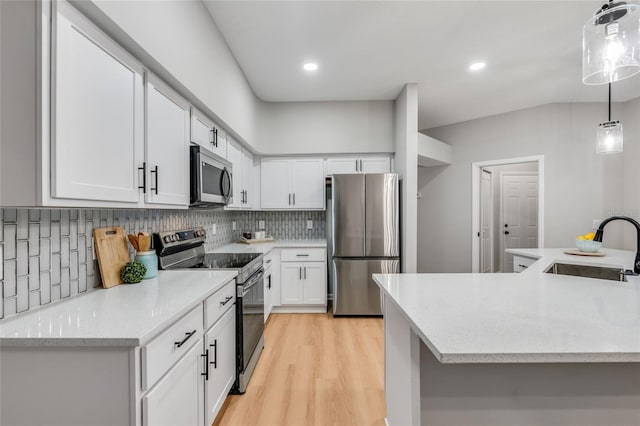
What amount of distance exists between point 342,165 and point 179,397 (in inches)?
128

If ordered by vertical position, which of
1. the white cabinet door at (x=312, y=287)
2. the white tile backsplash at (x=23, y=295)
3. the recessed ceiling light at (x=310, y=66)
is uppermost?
the recessed ceiling light at (x=310, y=66)

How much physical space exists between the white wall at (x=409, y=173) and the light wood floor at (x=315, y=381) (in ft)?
3.11

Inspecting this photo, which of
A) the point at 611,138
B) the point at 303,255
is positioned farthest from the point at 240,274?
the point at 611,138

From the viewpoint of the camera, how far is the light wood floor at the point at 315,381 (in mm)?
1869

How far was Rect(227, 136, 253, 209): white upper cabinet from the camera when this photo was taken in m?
3.05

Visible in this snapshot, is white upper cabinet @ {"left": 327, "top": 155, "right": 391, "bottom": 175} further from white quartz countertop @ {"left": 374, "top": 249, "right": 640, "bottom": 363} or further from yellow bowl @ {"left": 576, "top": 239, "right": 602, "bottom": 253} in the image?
white quartz countertop @ {"left": 374, "top": 249, "right": 640, "bottom": 363}

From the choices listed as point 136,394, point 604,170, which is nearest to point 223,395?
point 136,394

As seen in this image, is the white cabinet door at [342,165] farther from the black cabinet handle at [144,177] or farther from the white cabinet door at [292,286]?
the black cabinet handle at [144,177]

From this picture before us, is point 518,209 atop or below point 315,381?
atop

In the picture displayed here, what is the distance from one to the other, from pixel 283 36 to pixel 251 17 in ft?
1.10

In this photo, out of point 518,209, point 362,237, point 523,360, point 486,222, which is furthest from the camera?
point 518,209

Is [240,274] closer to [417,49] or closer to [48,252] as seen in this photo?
[48,252]

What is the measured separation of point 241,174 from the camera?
3.37 meters

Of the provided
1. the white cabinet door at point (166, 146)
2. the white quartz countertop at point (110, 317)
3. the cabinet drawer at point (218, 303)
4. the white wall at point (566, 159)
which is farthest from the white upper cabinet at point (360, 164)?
the white quartz countertop at point (110, 317)
